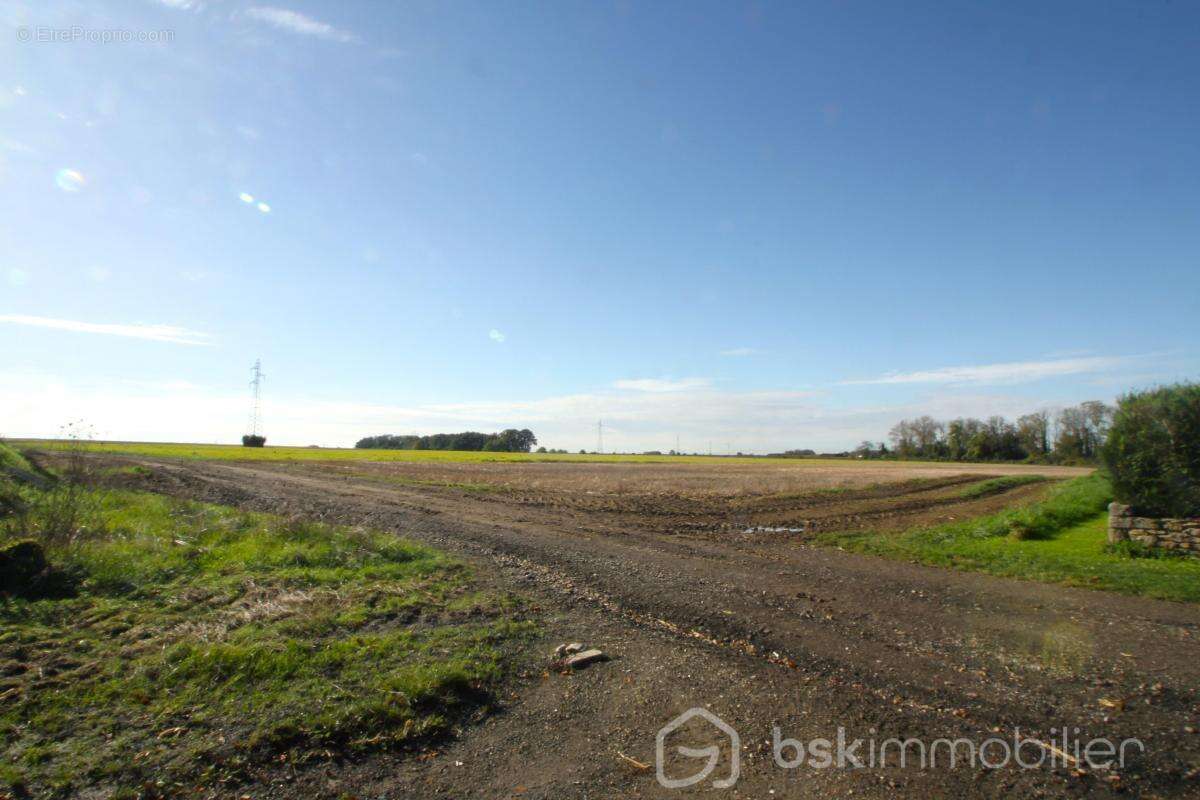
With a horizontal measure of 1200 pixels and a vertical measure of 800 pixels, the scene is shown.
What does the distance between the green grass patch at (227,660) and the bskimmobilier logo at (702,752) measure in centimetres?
166

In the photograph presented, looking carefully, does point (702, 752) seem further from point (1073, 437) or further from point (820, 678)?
point (1073, 437)

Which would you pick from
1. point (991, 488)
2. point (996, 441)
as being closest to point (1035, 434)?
point (996, 441)

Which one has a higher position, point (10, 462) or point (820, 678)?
point (10, 462)

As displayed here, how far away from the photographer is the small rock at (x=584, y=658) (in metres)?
6.20

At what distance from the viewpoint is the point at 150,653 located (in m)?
6.14

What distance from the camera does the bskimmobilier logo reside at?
13.8 ft

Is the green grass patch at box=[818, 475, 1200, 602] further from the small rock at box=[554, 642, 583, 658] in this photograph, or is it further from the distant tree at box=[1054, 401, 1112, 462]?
the distant tree at box=[1054, 401, 1112, 462]

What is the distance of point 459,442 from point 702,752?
123 m

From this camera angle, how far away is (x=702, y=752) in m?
4.57

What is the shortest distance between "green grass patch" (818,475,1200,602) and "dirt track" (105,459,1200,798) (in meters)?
0.85

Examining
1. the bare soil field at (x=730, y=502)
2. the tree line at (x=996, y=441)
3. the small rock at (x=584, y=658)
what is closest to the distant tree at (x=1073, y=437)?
the tree line at (x=996, y=441)

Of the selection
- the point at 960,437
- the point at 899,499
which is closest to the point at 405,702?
the point at 899,499

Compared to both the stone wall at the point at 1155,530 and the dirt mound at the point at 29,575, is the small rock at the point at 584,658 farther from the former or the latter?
the stone wall at the point at 1155,530

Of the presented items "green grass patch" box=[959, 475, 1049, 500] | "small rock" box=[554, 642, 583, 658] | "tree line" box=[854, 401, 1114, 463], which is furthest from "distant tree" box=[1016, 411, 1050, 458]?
"small rock" box=[554, 642, 583, 658]
